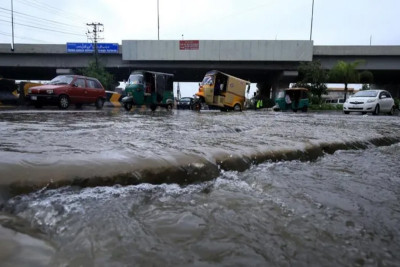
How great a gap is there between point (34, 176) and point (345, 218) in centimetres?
194

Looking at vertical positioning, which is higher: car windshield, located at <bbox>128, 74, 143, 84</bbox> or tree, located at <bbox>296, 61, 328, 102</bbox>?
tree, located at <bbox>296, 61, 328, 102</bbox>

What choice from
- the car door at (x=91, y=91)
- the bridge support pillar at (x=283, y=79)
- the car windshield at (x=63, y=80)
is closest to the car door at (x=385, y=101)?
the car door at (x=91, y=91)

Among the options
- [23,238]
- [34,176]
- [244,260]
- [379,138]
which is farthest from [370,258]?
[379,138]

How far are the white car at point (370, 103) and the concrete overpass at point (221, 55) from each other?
17896 millimetres

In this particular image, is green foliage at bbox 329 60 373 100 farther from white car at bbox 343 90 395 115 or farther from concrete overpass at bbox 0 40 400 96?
white car at bbox 343 90 395 115

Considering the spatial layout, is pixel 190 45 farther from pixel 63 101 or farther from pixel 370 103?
pixel 63 101

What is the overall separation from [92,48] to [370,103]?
30.0m

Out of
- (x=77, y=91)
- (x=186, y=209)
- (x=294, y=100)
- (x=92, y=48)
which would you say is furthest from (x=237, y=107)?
(x=92, y=48)

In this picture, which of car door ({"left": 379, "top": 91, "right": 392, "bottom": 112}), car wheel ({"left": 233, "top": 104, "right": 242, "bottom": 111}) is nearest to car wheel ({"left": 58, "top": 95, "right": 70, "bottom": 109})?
car wheel ({"left": 233, "top": 104, "right": 242, "bottom": 111})

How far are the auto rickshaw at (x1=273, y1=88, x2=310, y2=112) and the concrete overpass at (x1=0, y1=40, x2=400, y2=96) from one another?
40.4ft

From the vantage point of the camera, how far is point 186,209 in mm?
1951

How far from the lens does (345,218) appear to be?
6.21 ft

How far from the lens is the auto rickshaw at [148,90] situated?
55.3 feet

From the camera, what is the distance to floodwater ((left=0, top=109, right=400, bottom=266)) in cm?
142
